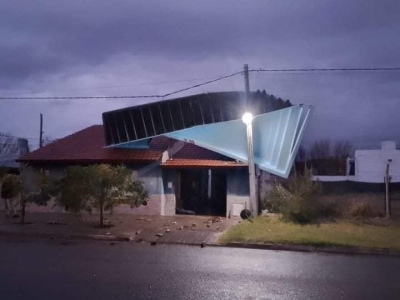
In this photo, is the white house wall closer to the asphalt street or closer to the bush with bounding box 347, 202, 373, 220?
the bush with bounding box 347, 202, 373, 220

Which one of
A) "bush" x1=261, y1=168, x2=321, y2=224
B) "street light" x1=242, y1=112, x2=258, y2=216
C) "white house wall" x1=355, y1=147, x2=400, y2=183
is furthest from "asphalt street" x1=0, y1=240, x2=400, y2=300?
"white house wall" x1=355, y1=147, x2=400, y2=183

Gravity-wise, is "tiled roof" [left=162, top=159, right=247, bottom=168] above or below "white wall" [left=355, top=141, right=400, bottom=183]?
below

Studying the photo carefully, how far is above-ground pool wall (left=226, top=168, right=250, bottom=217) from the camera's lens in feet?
75.9

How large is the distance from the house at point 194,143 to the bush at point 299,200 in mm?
2392

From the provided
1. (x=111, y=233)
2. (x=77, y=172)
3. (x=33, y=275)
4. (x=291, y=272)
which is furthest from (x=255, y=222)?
(x=33, y=275)

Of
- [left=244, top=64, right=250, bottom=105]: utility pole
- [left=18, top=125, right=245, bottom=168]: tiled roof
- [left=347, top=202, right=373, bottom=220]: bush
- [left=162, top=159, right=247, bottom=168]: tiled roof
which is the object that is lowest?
[left=347, top=202, right=373, bottom=220]: bush

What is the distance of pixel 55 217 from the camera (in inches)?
880

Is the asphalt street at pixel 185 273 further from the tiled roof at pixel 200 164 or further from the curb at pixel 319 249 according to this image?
the tiled roof at pixel 200 164

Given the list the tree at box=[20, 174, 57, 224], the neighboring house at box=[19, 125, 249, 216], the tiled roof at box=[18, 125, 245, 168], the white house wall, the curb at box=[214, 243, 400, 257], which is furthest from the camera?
the white house wall

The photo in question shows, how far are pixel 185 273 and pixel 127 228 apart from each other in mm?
8343

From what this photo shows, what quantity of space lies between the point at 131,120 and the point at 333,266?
13.2 m

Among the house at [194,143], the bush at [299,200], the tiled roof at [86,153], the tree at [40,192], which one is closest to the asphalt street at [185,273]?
the bush at [299,200]

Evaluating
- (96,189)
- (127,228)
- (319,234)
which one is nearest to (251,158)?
(319,234)

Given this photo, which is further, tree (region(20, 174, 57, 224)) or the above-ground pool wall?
the above-ground pool wall
